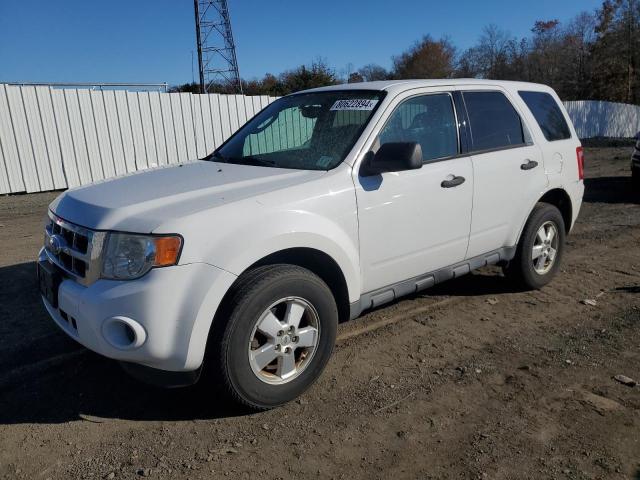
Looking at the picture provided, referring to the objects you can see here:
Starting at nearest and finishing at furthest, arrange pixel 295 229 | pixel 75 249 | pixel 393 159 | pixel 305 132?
pixel 75 249 < pixel 295 229 < pixel 393 159 < pixel 305 132

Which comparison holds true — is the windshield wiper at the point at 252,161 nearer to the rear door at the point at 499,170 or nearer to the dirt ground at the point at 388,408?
the dirt ground at the point at 388,408

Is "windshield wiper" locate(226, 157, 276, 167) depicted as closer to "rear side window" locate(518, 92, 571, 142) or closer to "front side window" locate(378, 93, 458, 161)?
"front side window" locate(378, 93, 458, 161)

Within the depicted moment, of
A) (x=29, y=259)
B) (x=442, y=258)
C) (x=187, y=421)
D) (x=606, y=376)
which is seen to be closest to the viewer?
(x=187, y=421)

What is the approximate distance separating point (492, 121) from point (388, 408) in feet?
8.74

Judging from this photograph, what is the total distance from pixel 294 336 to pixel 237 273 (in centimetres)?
58

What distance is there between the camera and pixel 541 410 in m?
3.03

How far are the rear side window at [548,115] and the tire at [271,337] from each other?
9.93 ft

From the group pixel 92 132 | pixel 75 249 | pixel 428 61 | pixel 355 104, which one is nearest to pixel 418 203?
pixel 355 104

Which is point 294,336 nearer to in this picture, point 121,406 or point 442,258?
point 121,406

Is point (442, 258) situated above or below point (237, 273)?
below

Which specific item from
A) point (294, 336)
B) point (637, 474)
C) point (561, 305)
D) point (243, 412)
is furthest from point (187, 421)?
point (561, 305)

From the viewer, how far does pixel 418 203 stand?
144 inches

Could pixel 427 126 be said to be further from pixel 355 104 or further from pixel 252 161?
pixel 252 161

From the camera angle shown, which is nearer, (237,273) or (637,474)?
(637,474)
